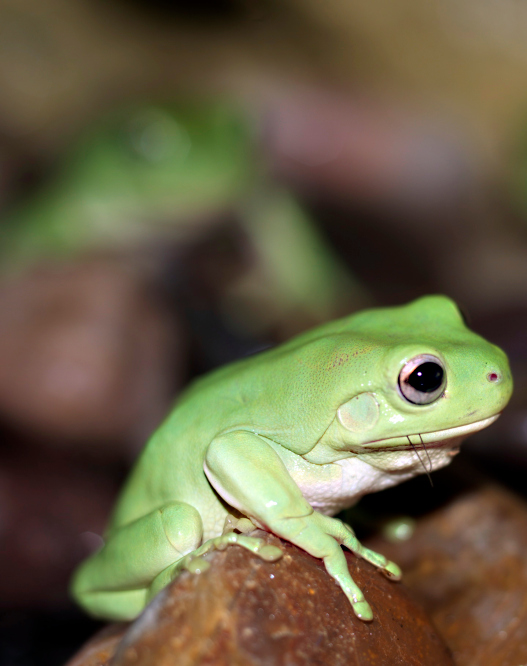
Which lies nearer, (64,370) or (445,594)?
(445,594)

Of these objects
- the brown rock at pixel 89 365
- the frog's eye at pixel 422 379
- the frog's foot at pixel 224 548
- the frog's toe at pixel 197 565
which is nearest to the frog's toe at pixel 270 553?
the frog's foot at pixel 224 548

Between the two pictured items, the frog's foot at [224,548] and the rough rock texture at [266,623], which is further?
the frog's foot at [224,548]

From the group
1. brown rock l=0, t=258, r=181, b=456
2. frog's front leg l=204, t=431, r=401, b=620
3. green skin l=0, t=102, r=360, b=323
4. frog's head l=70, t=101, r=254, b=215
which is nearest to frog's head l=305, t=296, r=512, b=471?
frog's front leg l=204, t=431, r=401, b=620

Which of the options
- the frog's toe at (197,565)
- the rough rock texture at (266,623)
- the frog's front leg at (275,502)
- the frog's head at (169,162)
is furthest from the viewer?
the frog's head at (169,162)

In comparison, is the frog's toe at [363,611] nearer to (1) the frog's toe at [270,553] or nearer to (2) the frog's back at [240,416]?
(1) the frog's toe at [270,553]

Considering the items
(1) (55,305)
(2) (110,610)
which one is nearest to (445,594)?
(2) (110,610)

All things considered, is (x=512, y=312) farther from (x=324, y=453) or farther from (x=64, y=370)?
(x=64, y=370)

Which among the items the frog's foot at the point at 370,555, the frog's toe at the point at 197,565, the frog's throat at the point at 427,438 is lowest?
the frog's foot at the point at 370,555
